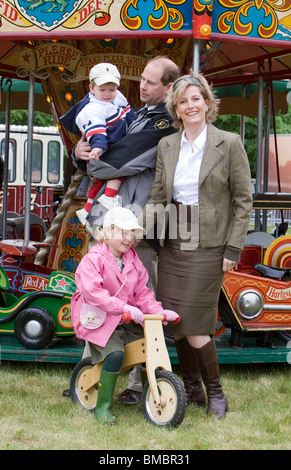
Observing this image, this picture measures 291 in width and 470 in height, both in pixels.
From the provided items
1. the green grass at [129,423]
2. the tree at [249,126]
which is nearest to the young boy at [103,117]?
the green grass at [129,423]

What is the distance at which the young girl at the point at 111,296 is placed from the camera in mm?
3764

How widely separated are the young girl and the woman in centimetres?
16

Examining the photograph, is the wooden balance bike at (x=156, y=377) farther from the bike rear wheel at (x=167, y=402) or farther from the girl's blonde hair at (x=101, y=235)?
the girl's blonde hair at (x=101, y=235)

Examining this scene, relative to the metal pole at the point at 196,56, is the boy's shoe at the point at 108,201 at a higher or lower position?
lower

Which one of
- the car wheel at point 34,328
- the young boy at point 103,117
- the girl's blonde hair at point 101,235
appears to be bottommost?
the car wheel at point 34,328

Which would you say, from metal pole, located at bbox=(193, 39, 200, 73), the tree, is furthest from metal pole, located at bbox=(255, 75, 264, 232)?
the tree

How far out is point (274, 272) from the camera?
5.36 meters

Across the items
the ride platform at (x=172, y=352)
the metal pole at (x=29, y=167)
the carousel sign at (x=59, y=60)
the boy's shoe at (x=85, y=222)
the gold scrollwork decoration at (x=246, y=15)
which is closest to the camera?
the boy's shoe at (x=85, y=222)

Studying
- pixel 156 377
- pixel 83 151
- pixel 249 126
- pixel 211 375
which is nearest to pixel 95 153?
pixel 83 151

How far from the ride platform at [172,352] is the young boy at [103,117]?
113 cm

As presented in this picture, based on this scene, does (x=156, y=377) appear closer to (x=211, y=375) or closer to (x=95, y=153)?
(x=211, y=375)

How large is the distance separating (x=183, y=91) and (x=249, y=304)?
73.3 inches

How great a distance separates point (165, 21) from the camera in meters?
4.72

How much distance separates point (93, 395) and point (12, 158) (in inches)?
480
